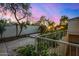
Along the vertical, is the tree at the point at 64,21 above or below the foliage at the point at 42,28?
above

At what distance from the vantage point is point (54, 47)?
1.61 metres

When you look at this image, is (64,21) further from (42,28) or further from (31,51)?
(31,51)

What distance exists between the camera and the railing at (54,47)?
1.59 metres

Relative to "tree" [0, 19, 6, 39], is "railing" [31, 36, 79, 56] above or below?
below

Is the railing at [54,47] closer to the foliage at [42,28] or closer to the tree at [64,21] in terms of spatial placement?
the foliage at [42,28]

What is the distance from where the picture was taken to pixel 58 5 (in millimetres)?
1622

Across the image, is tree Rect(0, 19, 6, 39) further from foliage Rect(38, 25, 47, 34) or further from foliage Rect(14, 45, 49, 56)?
foliage Rect(38, 25, 47, 34)

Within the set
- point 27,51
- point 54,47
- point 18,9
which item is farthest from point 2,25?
point 54,47

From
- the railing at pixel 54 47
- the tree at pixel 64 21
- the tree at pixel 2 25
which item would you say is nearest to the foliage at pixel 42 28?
the railing at pixel 54 47

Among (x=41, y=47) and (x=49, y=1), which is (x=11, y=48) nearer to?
(x=41, y=47)

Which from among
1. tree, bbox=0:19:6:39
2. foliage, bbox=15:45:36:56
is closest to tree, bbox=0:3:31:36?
tree, bbox=0:19:6:39

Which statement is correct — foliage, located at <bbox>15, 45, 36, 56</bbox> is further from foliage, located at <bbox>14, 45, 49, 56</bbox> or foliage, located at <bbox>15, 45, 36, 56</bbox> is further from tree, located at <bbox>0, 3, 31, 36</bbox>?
tree, located at <bbox>0, 3, 31, 36</bbox>

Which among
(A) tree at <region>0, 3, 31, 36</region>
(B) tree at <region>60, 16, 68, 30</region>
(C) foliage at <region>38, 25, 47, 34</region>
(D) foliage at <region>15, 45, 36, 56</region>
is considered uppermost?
(A) tree at <region>0, 3, 31, 36</region>

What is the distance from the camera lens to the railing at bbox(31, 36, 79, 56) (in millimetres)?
1594
